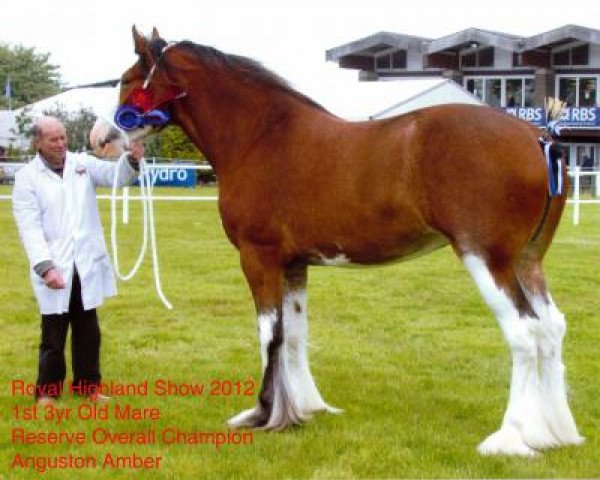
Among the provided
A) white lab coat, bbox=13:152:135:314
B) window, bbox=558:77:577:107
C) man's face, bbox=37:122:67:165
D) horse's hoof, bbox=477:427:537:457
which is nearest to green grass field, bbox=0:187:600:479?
horse's hoof, bbox=477:427:537:457

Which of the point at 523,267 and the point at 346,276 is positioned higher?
the point at 523,267

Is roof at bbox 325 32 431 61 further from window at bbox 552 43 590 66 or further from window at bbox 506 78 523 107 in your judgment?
window at bbox 552 43 590 66

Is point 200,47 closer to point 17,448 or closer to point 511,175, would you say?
point 511,175

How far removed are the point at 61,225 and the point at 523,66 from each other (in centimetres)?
4421

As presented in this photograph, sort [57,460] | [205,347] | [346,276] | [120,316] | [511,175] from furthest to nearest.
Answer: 1. [346,276]
2. [120,316]
3. [205,347]
4. [57,460]
5. [511,175]

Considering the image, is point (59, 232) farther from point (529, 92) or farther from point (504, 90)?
point (504, 90)

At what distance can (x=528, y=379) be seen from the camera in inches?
184

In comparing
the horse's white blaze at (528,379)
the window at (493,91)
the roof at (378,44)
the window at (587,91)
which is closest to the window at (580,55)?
the window at (587,91)

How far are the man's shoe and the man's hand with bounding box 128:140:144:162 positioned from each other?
168 centimetres

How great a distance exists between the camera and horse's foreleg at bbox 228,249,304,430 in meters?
5.10

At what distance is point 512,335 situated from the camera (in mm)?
4613

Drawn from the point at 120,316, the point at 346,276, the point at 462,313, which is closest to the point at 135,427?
the point at 120,316

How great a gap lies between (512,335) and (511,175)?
83 cm

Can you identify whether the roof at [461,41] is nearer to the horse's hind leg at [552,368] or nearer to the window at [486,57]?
the window at [486,57]
